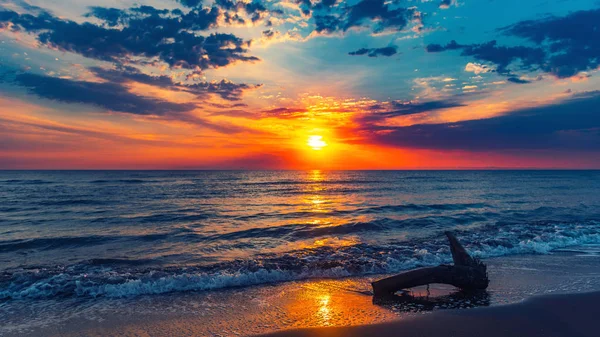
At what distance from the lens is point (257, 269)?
39.3ft

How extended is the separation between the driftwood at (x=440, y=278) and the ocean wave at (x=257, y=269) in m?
2.73

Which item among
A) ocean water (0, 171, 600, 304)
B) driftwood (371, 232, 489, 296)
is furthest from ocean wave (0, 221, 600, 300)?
driftwood (371, 232, 489, 296)

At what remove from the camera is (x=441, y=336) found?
6.72 meters

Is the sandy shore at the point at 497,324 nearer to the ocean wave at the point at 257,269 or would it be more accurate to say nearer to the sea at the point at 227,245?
the sea at the point at 227,245

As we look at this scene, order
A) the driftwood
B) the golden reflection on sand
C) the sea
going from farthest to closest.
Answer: the sea, the driftwood, the golden reflection on sand

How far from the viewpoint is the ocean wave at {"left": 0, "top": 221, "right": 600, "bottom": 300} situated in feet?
34.0

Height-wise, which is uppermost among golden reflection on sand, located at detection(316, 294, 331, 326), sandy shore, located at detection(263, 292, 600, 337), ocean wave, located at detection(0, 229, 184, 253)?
sandy shore, located at detection(263, 292, 600, 337)

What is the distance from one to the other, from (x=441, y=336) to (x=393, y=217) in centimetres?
2008

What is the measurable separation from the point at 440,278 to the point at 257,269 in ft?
20.8

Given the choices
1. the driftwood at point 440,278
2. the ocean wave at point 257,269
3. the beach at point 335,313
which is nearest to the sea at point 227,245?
the ocean wave at point 257,269

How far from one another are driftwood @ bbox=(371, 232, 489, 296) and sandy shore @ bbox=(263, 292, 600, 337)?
1.07 m

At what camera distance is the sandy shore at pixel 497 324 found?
273 inches

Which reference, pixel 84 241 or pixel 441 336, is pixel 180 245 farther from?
pixel 441 336

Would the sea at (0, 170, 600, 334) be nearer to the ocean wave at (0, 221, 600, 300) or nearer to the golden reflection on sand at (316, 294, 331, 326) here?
the ocean wave at (0, 221, 600, 300)
